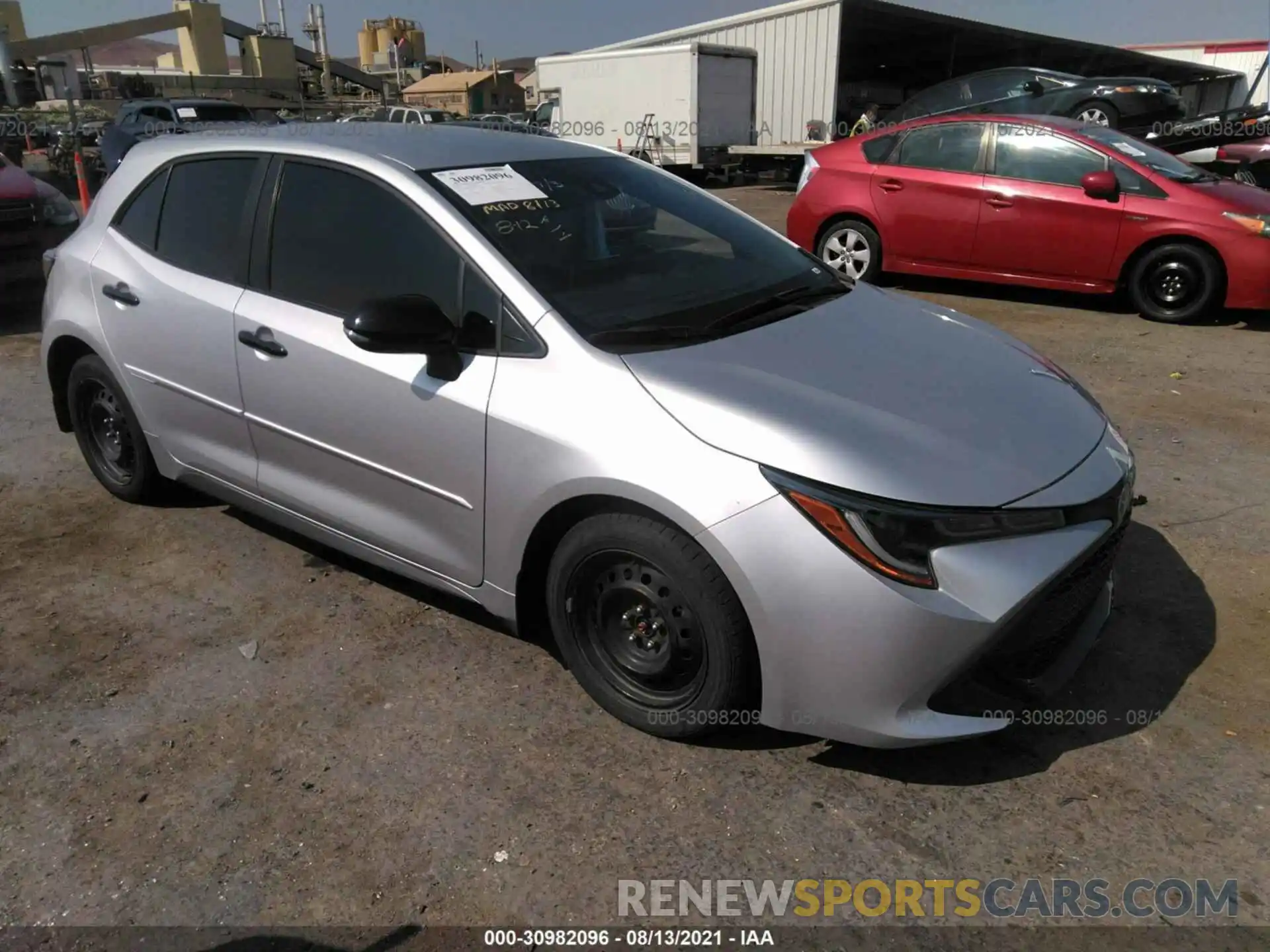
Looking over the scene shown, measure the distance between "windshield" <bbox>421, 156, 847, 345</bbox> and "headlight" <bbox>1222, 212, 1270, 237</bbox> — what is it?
5.06 m

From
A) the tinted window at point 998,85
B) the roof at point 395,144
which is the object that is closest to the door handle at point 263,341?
the roof at point 395,144

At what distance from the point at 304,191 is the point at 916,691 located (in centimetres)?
261

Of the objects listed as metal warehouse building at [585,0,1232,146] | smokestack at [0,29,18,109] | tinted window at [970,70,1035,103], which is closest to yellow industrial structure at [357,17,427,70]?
smokestack at [0,29,18,109]

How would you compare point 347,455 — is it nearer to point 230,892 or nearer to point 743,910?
point 230,892

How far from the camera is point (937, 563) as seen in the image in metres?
2.35

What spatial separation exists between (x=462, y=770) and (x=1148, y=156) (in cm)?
753

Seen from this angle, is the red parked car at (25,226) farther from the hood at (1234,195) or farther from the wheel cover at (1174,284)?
the hood at (1234,195)

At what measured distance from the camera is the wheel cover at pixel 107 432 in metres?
4.28

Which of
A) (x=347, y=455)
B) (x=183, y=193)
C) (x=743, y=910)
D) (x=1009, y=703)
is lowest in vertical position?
(x=743, y=910)

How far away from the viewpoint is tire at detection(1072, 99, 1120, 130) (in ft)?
47.9

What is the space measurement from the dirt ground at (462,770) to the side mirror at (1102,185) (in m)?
4.27

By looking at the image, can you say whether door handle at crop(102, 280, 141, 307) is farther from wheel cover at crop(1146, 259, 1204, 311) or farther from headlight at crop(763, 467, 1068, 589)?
wheel cover at crop(1146, 259, 1204, 311)

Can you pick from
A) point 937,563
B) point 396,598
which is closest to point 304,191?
point 396,598

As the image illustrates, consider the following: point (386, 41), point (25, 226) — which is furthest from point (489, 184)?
point (386, 41)
